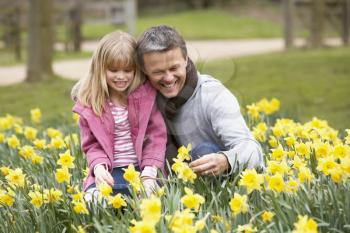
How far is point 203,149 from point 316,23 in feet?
33.6

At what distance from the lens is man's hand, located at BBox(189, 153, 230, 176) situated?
3098 mm

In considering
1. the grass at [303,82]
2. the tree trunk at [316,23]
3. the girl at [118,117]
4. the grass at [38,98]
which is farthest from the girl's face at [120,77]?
the tree trunk at [316,23]

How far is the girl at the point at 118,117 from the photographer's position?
3396mm

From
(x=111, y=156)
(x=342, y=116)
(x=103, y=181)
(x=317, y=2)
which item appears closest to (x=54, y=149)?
(x=111, y=156)

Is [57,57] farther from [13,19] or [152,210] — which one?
[152,210]

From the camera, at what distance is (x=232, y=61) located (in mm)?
4398

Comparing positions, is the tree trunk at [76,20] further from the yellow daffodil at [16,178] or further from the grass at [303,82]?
the yellow daffodil at [16,178]

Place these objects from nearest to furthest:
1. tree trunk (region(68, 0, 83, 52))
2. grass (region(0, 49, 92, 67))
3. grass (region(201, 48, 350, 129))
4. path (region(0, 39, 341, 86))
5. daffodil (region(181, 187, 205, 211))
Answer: daffodil (region(181, 187, 205, 211)) → grass (region(201, 48, 350, 129)) → path (region(0, 39, 341, 86)) → grass (region(0, 49, 92, 67)) → tree trunk (region(68, 0, 83, 52))

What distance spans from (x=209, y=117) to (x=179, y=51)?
0.39 meters

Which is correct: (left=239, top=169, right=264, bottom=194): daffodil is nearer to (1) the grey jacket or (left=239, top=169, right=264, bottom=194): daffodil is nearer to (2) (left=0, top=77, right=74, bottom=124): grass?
(1) the grey jacket

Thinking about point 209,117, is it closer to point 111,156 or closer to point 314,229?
point 111,156

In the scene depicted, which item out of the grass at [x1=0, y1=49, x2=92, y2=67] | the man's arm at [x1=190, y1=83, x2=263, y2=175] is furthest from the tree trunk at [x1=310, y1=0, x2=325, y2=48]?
the man's arm at [x1=190, y1=83, x2=263, y2=175]

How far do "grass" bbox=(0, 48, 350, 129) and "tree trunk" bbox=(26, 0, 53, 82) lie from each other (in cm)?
23

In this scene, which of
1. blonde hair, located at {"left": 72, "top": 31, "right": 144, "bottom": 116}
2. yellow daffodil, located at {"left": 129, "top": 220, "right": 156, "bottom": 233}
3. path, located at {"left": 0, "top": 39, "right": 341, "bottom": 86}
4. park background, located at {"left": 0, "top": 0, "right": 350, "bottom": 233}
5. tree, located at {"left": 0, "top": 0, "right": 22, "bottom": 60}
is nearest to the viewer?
yellow daffodil, located at {"left": 129, "top": 220, "right": 156, "bottom": 233}
